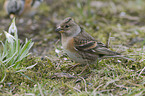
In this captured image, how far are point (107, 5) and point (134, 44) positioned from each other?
244 centimetres

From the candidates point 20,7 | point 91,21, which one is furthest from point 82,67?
point 20,7

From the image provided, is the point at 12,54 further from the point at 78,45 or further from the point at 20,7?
the point at 20,7

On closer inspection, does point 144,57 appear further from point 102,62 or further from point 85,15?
point 85,15

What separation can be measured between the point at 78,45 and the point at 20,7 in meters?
3.22

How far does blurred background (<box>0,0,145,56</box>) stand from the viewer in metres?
4.94

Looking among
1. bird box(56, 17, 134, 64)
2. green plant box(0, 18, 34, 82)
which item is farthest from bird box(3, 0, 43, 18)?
bird box(56, 17, 134, 64)

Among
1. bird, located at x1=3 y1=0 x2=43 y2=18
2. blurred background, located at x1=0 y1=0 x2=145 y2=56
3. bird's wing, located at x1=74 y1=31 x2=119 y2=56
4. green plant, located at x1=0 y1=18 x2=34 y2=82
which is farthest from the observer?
bird, located at x1=3 y1=0 x2=43 y2=18

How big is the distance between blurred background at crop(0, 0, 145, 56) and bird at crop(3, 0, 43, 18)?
245mm

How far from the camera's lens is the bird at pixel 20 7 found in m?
5.71

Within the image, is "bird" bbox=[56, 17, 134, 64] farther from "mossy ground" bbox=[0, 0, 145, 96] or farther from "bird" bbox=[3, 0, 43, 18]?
"bird" bbox=[3, 0, 43, 18]

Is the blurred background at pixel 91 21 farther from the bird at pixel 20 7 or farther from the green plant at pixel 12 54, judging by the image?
the green plant at pixel 12 54

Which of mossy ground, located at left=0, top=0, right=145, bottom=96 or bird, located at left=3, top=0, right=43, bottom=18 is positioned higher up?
bird, located at left=3, top=0, right=43, bottom=18

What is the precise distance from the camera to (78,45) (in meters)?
3.35

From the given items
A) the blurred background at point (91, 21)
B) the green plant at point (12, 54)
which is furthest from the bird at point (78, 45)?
the blurred background at point (91, 21)
